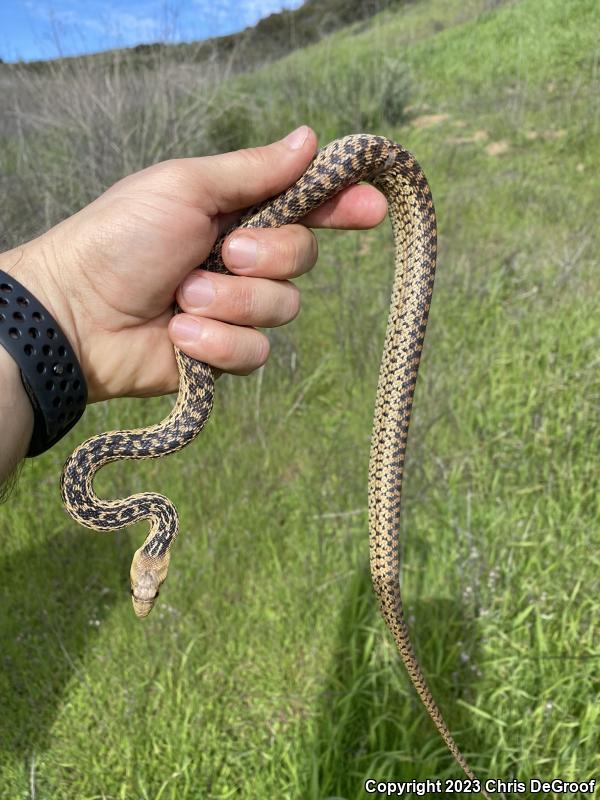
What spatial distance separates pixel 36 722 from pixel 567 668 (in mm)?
2821

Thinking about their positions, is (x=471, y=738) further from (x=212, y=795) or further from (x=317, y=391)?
(x=317, y=391)

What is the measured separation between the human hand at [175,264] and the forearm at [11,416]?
22.2 inches

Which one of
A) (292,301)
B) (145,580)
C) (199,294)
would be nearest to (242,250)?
(199,294)

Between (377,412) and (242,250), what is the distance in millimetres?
952

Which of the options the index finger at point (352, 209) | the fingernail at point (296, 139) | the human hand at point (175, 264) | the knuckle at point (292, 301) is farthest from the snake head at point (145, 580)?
the fingernail at point (296, 139)

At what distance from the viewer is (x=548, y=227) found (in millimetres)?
7422

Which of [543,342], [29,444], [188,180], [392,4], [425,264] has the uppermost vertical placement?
[392,4]

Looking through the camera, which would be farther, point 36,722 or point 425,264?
point 36,722

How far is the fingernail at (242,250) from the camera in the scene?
2.56 metres

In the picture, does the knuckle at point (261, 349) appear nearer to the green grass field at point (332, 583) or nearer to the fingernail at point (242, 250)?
the fingernail at point (242, 250)

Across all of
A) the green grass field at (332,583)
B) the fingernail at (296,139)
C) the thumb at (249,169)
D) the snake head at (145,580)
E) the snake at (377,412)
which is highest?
the fingernail at (296,139)

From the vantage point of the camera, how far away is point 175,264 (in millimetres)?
2584

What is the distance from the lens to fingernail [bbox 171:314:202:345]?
2.56 meters

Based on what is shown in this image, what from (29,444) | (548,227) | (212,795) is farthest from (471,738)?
(548,227)
